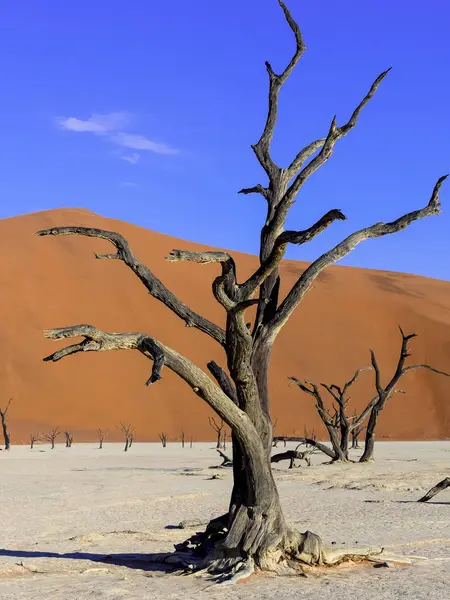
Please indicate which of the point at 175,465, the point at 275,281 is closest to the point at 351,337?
the point at 175,465

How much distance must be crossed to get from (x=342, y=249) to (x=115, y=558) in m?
3.87

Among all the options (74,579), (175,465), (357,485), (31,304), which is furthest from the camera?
(31,304)

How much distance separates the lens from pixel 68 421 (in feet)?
160

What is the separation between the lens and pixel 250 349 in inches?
310

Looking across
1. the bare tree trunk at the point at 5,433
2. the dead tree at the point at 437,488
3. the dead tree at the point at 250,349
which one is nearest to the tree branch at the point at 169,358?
the dead tree at the point at 250,349

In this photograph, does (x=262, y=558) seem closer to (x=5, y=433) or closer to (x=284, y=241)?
(x=284, y=241)

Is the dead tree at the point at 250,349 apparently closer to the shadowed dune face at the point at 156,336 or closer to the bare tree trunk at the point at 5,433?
the bare tree trunk at the point at 5,433

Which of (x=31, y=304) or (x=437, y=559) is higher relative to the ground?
(x=31, y=304)

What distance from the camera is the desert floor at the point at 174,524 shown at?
7.00 meters

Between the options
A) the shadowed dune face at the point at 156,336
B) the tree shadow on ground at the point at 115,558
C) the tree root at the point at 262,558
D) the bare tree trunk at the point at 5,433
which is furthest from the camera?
the shadowed dune face at the point at 156,336

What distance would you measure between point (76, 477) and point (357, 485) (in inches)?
291

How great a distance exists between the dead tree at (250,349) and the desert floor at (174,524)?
391 mm

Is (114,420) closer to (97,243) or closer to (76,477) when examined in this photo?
(97,243)

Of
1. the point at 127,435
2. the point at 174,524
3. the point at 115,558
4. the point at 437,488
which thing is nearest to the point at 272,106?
the point at 115,558
